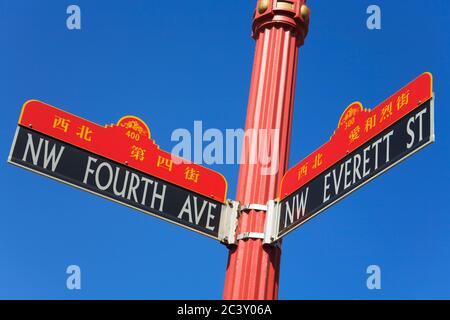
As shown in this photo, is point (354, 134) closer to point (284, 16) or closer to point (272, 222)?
point (272, 222)

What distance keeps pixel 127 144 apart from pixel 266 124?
148 centimetres

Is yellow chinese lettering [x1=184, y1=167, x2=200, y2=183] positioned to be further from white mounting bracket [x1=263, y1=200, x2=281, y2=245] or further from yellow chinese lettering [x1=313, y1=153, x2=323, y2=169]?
yellow chinese lettering [x1=313, y1=153, x2=323, y2=169]

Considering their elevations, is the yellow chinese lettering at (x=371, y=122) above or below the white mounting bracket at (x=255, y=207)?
above

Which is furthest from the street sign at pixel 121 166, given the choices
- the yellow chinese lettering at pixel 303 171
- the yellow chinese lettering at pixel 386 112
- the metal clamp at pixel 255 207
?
the yellow chinese lettering at pixel 386 112

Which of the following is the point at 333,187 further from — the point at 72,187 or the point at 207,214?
the point at 72,187

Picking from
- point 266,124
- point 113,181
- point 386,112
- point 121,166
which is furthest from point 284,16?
point 113,181

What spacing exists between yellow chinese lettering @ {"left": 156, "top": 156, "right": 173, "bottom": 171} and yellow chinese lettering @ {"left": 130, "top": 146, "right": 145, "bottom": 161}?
0.51 ft

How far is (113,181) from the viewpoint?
7672mm

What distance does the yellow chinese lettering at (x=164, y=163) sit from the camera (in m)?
7.95

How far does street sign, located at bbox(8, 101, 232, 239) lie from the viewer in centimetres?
758

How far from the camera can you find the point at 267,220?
7867 millimetres

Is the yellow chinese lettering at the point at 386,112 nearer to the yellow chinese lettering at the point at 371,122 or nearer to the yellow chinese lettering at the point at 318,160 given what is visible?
the yellow chinese lettering at the point at 371,122

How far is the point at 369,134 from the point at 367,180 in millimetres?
493
